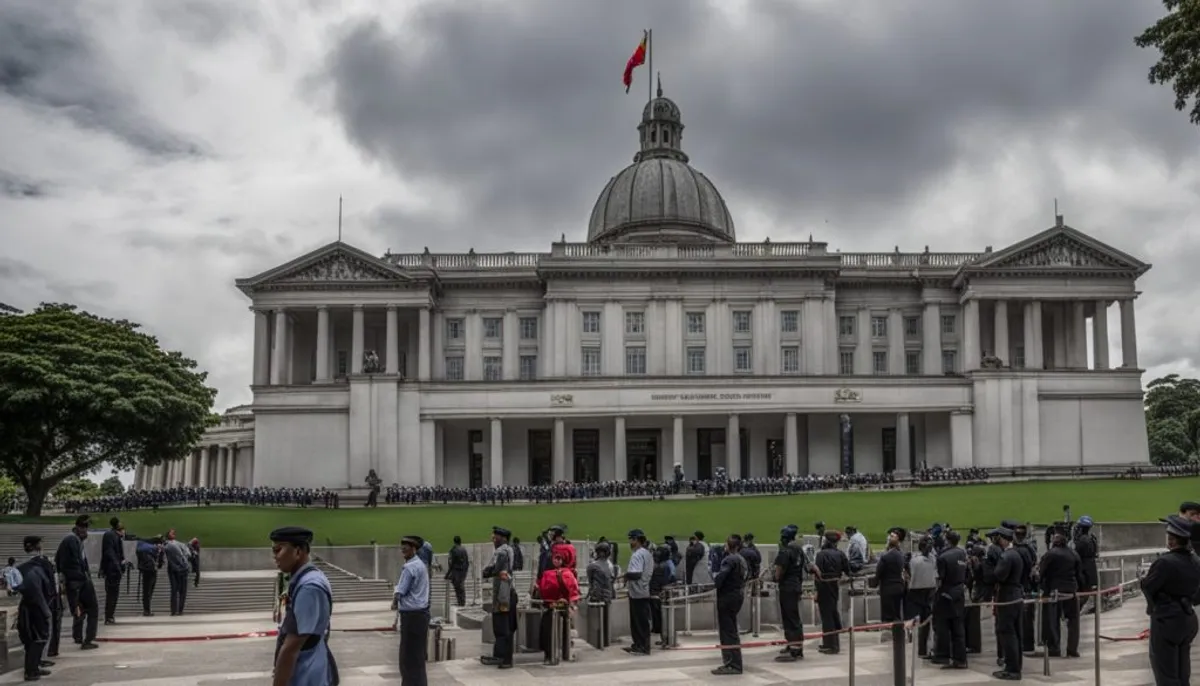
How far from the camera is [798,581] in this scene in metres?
18.9

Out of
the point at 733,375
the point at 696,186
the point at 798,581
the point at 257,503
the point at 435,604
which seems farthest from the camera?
the point at 696,186

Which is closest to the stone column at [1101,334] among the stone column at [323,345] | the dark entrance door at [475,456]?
the dark entrance door at [475,456]

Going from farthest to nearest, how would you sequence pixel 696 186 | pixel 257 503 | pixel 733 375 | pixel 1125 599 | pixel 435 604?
pixel 696 186 → pixel 733 375 → pixel 257 503 → pixel 435 604 → pixel 1125 599

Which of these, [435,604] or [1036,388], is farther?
[1036,388]

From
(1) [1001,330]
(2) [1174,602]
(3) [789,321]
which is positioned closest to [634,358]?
(3) [789,321]

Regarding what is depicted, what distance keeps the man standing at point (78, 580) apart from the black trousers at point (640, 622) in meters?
9.67

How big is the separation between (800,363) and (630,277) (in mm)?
13151

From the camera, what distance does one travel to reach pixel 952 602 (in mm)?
17688

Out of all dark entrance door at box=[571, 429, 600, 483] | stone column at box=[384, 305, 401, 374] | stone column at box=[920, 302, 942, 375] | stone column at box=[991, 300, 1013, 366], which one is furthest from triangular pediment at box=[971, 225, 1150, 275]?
stone column at box=[384, 305, 401, 374]

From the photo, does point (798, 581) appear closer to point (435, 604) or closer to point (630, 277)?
point (435, 604)

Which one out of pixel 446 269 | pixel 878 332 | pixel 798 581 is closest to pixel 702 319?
pixel 878 332

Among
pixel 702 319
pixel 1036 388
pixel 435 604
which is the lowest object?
pixel 435 604

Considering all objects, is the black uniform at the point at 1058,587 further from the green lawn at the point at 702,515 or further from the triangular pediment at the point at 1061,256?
the triangular pediment at the point at 1061,256

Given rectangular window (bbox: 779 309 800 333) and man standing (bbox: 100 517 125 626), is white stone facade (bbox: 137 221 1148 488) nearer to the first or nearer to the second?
rectangular window (bbox: 779 309 800 333)
